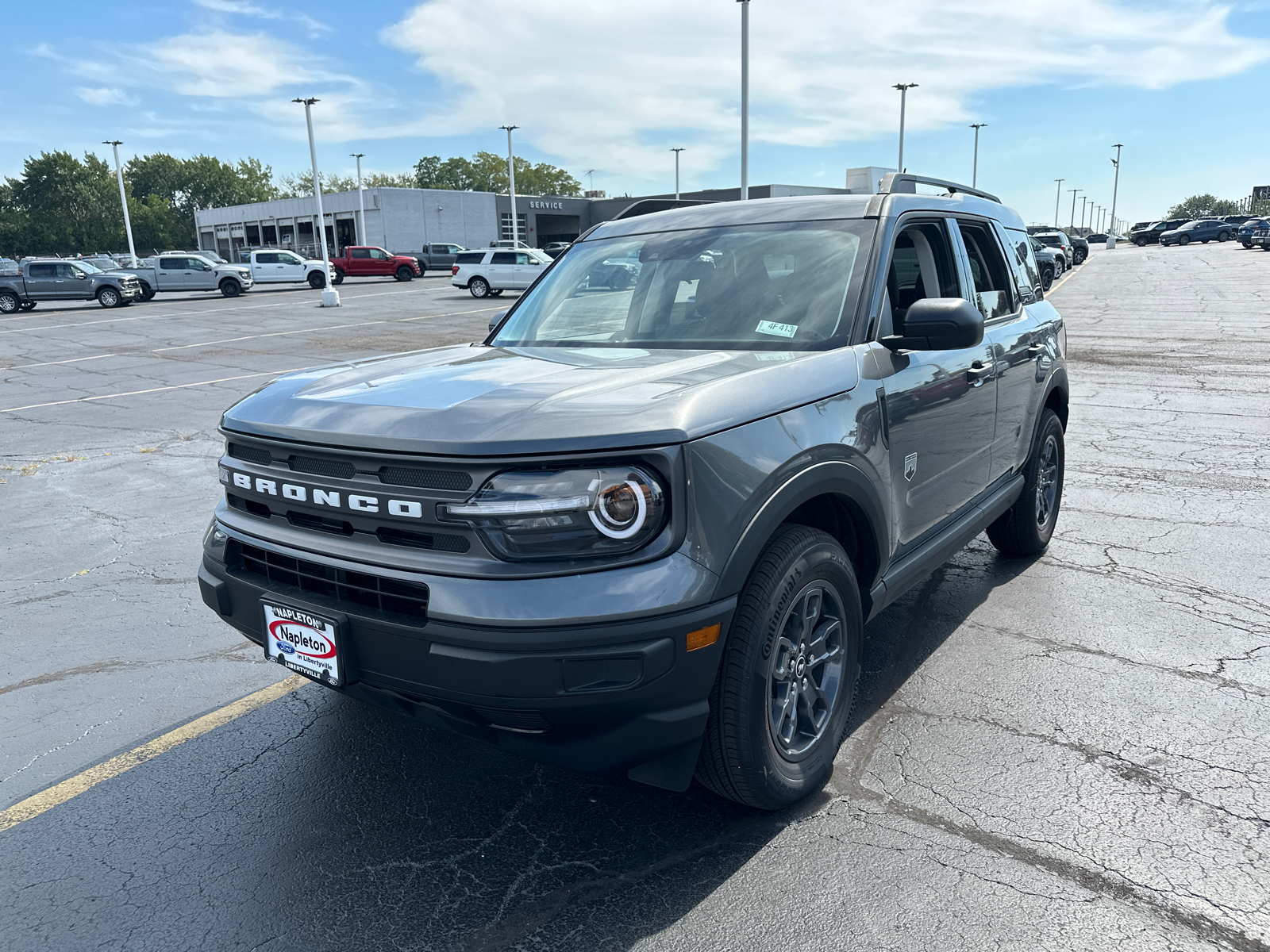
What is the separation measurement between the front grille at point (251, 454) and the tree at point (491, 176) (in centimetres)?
11998

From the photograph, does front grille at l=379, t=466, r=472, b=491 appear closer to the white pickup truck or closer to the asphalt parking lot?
the asphalt parking lot

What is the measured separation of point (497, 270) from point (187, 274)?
43.7 ft

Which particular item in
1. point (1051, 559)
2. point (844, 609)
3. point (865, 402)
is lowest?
point (1051, 559)

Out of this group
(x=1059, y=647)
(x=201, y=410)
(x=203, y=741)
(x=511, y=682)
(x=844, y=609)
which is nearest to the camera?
(x=511, y=682)

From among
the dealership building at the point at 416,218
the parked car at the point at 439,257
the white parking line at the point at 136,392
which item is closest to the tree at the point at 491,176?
the dealership building at the point at 416,218

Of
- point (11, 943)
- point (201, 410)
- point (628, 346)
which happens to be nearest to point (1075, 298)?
point (201, 410)

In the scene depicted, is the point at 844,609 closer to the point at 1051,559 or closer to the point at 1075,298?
the point at 1051,559

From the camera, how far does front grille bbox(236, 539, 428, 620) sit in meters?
2.44

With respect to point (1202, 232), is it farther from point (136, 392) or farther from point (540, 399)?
point (540, 399)

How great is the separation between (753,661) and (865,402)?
104cm

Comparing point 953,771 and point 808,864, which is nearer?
point 808,864

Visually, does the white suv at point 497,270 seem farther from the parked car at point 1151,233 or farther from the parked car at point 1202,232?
the parked car at point 1151,233

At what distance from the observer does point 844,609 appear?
3.06m

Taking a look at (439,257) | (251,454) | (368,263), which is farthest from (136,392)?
(439,257)
